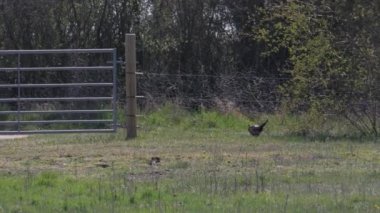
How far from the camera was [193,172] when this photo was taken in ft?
42.8

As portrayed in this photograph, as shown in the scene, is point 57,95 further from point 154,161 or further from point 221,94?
point 154,161

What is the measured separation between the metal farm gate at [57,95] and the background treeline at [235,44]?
0.92 metres

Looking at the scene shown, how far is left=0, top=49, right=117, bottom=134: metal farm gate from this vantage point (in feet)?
68.8

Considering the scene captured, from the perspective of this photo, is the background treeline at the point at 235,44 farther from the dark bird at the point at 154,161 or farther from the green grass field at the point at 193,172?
the dark bird at the point at 154,161

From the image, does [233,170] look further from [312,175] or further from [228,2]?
[228,2]

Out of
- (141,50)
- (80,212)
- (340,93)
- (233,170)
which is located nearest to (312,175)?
(233,170)

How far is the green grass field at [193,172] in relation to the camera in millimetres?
10375

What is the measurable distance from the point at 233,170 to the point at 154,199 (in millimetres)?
2882

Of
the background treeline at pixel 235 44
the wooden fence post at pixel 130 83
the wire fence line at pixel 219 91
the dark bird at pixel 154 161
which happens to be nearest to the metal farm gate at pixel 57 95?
the background treeline at pixel 235 44

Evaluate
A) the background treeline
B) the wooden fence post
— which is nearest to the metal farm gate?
the background treeline

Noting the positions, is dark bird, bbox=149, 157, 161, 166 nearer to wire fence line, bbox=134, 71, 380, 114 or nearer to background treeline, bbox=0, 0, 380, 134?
background treeline, bbox=0, 0, 380, 134

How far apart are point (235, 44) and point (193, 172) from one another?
18.7 metres

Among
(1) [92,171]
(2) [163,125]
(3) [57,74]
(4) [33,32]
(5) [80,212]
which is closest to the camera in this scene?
(5) [80,212]

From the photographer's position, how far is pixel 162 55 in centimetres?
3147
